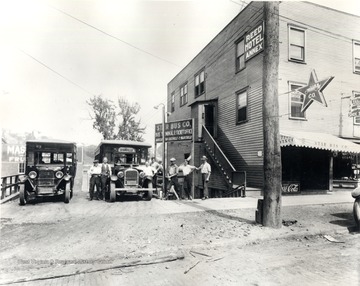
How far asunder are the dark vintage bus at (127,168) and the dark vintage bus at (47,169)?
4.91 feet

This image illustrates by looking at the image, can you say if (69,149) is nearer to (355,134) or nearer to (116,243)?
(116,243)

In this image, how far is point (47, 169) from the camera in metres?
10.8

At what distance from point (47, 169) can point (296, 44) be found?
39.6 ft

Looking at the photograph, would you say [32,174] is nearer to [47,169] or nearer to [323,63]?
[47,169]

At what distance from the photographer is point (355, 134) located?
13930 millimetres

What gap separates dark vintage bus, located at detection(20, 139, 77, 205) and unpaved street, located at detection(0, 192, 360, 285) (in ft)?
6.01

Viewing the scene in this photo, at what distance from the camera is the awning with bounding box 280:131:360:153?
36.4ft

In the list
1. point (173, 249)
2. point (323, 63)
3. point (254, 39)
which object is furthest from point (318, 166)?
point (173, 249)

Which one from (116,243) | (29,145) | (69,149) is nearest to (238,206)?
(116,243)

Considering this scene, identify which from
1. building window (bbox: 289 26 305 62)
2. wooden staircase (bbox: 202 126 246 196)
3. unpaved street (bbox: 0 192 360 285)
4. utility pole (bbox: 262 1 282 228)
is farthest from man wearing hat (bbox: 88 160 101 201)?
building window (bbox: 289 26 305 62)

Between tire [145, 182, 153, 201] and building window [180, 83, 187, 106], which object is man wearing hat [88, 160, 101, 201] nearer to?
tire [145, 182, 153, 201]

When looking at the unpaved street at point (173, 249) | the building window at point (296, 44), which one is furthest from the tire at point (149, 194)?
the building window at point (296, 44)

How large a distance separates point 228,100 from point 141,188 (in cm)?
797

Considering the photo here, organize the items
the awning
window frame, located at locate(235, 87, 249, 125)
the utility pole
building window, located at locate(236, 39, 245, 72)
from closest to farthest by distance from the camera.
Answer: the utility pole → the awning → window frame, located at locate(235, 87, 249, 125) → building window, located at locate(236, 39, 245, 72)
